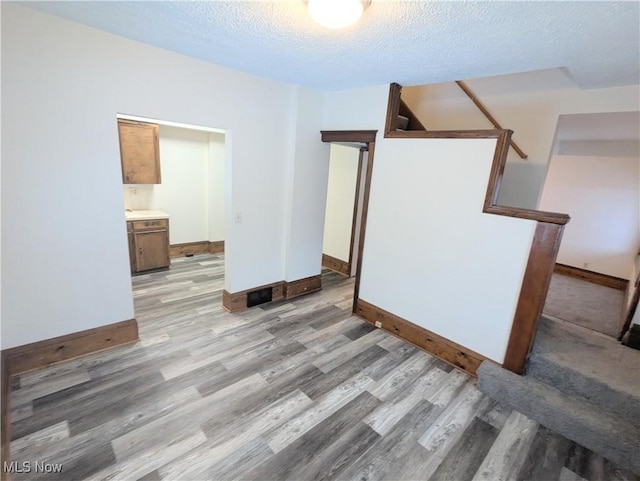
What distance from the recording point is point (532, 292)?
7.13 ft

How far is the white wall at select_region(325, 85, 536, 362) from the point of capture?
7.70ft

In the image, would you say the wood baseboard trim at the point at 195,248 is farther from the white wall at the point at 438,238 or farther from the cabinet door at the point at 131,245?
the white wall at the point at 438,238

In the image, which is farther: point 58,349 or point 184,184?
point 184,184

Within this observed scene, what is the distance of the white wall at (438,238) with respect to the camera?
2346 mm

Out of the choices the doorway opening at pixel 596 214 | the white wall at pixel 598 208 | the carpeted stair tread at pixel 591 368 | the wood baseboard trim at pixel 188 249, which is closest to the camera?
the carpeted stair tread at pixel 591 368

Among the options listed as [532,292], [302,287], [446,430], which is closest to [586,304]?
[532,292]

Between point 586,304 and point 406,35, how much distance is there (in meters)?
4.11

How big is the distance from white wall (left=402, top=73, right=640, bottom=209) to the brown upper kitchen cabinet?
3902mm

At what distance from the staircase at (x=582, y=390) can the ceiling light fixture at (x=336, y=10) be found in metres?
2.66

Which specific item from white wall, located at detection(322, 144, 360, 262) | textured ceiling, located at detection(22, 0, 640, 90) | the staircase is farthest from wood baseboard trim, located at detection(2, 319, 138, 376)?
the staircase

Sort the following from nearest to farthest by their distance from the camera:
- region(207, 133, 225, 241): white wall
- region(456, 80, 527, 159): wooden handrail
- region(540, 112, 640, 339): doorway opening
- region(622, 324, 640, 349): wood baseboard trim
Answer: region(622, 324, 640, 349): wood baseboard trim
region(456, 80, 527, 159): wooden handrail
region(540, 112, 640, 339): doorway opening
region(207, 133, 225, 241): white wall

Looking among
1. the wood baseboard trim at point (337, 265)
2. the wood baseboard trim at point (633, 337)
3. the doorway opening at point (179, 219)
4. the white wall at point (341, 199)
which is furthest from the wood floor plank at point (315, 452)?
the white wall at point (341, 199)

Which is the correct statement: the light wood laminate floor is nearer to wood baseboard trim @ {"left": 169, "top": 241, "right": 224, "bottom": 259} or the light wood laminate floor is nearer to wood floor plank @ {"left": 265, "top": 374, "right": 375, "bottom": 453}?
wood floor plank @ {"left": 265, "top": 374, "right": 375, "bottom": 453}

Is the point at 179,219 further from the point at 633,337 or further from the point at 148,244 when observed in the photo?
the point at 633,337
